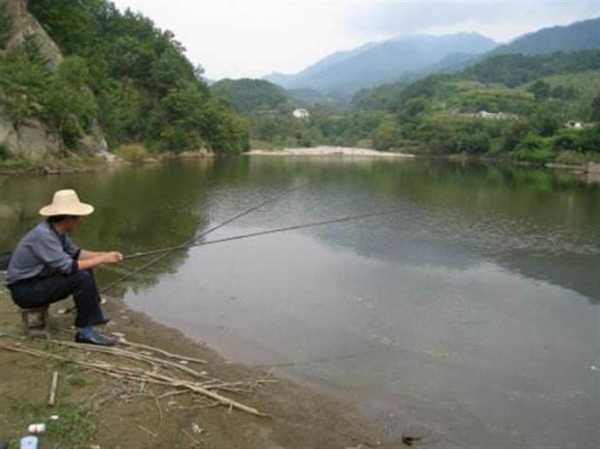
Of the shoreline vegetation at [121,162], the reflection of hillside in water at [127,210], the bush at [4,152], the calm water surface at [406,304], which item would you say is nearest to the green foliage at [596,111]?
the shoreline vegetation at [121,162]

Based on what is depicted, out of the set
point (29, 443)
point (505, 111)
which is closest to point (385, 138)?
point (505, 111)

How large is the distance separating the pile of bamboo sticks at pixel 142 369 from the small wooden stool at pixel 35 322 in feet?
0.66

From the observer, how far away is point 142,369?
18.9ft

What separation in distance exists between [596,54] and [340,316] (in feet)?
568

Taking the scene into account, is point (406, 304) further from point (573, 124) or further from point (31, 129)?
point (573, 124)

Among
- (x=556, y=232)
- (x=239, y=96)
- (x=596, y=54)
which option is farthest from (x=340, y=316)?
(x=596, y=54)

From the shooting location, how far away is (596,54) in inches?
6127

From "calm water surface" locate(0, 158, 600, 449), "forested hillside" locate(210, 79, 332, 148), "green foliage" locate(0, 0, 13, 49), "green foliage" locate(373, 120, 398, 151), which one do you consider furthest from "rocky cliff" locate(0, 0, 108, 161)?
"green foliage" locate(373, 120, 398, 151)

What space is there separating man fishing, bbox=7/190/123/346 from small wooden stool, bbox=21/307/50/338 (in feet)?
0.61

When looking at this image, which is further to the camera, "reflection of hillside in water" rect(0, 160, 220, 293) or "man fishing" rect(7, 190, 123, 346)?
"reflection of hillside in water" rect(0, 160, 220, 293)

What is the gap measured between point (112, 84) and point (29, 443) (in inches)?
2426

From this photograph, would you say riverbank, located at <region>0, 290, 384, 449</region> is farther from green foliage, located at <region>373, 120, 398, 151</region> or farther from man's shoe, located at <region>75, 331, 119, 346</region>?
green foliage, located at <region>373, 120, 398, 151</region>

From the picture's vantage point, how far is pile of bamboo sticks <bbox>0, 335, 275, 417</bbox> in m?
5.39

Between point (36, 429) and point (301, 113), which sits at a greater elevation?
point (301, 113)
